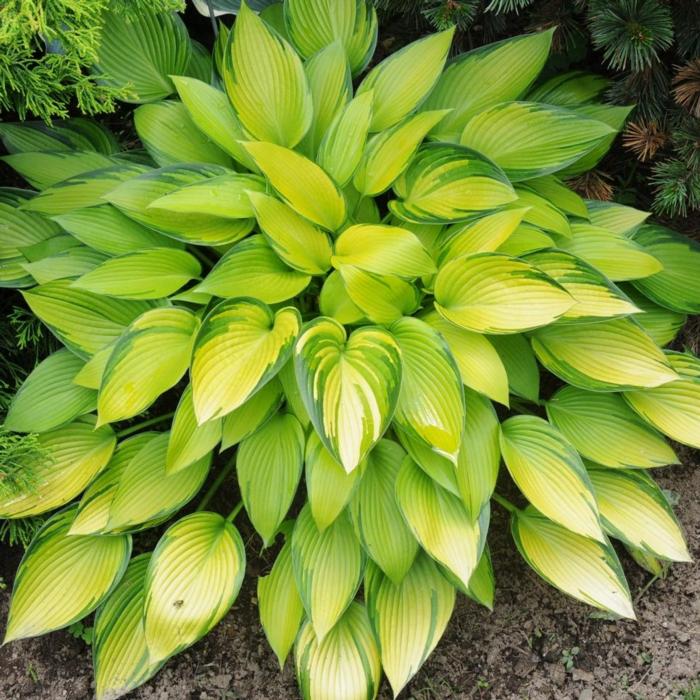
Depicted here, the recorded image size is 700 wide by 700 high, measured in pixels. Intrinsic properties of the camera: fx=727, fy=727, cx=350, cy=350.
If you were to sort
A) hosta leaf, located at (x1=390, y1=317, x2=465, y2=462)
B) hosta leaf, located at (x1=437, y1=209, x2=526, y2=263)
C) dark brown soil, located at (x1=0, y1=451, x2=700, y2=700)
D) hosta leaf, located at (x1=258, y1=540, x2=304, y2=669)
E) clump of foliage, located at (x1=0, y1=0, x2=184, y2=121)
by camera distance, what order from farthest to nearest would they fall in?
dark brown soil, located at (x1=0, y1=451, x2=700, y2=700) < hosta leaf, located at (x1=258, y1=540, x2=304, y2=669) < hosta leaf, located at (x1=437, y1=209, x2=526, y2=263) < hosta leaf, located at (x1=390, y1=317, x2=465, y2=462) < clump of foliage, located at (x1=0, y1=0, x2=184, y2=121)

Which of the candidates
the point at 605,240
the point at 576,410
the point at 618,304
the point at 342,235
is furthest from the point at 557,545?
the point at 342,235

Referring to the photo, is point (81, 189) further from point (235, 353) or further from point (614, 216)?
point (614, 216)

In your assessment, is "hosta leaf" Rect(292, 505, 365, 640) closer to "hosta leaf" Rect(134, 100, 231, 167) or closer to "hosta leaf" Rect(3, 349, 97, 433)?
"hosta leaf" Rect(3, 349, 97, 433)

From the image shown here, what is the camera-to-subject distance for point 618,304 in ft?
4.31

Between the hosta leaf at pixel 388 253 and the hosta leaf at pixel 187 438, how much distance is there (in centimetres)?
38

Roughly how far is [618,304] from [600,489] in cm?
40

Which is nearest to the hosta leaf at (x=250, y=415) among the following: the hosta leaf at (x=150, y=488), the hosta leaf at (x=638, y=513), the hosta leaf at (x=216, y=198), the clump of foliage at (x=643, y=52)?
the hosta leaf at (x=150, y=488)

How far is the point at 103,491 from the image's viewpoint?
1455mm

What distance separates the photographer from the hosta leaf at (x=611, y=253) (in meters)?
1.45

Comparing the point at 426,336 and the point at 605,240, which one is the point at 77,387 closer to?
the point at 426,336

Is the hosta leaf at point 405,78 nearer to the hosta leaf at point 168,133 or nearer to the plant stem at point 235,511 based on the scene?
the hosta leaf at point 168,133

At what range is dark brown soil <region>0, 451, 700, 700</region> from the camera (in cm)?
155

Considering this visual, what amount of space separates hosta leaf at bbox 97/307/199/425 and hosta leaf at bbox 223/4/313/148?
412 millimetres

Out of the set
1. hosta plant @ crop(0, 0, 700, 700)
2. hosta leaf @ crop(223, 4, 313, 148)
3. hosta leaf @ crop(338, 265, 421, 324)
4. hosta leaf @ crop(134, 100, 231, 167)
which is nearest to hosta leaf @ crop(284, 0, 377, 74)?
hosta plant @ crop(0, 0, 700, 700)
